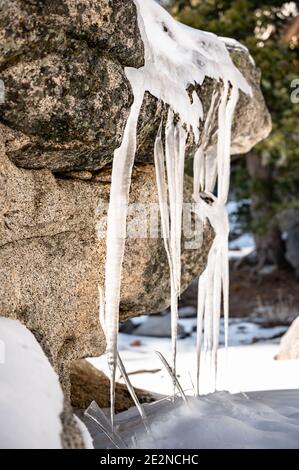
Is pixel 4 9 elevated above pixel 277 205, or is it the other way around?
pixel 4 9

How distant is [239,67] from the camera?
3613 millimetres

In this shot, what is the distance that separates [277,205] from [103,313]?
19.0ft

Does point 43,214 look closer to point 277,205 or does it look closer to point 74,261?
point 74,261

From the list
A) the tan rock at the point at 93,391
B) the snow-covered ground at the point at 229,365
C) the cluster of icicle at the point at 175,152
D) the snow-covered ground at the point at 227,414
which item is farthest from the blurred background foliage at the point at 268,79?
the tan rock at the point at 93,391

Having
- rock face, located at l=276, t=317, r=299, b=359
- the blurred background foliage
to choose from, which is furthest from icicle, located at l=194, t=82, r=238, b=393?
the blurred background foliage

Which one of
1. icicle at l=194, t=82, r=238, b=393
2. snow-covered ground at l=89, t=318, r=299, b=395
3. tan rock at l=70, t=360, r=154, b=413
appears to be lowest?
snow-covered ground at l=89, t=318, r=299, b=395

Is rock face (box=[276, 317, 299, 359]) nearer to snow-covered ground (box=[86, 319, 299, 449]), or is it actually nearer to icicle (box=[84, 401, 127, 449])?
snow-covered ground (box=[86, 319, 299, 449])

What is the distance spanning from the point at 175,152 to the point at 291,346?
2.37 m

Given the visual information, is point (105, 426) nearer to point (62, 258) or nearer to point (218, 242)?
point (62, 258)

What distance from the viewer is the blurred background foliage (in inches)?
272

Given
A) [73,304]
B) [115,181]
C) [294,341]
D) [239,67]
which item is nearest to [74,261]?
[73,304]

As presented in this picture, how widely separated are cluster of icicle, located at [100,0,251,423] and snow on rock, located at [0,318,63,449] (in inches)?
16.4

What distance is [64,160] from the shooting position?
7.91 ft

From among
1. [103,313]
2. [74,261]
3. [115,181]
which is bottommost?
[103,313]
